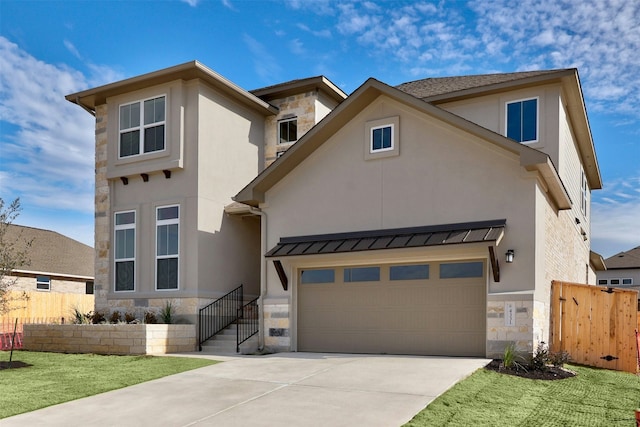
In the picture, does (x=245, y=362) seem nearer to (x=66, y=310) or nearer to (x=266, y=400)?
(x=266, y=400)

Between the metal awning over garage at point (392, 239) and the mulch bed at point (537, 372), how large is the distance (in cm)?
243

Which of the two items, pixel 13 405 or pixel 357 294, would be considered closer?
pixel 13 405

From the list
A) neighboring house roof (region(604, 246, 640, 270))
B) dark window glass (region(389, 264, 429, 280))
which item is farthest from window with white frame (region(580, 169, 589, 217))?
neighboring house roof (region(604, 246, 640, 270))

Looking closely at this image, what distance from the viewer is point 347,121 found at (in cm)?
1440

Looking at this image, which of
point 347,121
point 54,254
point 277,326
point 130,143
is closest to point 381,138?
point 347,121

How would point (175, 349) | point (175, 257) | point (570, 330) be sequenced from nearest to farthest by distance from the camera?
point (570, 330), point (175, 349), point (175, 257)

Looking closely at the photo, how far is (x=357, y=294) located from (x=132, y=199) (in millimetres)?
7927

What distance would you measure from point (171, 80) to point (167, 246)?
4.79m

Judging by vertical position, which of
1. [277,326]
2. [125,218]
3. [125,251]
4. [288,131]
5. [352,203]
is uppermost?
[288,131]

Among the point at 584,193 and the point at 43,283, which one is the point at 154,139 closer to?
the point at 43,283

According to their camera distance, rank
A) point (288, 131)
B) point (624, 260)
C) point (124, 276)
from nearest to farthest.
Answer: point (124, 276), point (288, 131), point (624, 260)

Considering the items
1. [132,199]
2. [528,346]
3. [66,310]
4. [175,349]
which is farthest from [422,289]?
[66,310]

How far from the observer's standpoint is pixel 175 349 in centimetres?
1516

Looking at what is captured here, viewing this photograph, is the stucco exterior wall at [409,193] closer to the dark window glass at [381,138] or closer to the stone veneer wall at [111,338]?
the dark window glass at [381,138]
